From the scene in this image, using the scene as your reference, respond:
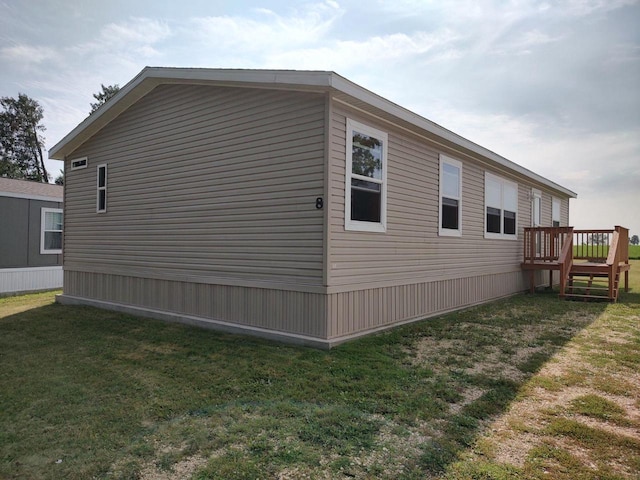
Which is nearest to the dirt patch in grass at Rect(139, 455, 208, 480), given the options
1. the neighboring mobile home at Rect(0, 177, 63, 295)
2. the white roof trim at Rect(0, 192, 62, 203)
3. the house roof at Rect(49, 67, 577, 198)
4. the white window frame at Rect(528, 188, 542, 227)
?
the house roof at Rect(49, 67, 577, 198)

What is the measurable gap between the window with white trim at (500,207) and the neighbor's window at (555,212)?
383 centimetres

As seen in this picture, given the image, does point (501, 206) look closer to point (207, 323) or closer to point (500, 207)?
point (500, 207)

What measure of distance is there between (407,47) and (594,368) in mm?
7278

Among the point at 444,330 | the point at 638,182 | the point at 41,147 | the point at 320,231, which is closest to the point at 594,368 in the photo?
the point at 444,330

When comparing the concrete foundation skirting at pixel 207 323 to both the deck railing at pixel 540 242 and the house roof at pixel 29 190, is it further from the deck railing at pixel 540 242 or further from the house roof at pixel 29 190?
the deck railing at pixel 540 242

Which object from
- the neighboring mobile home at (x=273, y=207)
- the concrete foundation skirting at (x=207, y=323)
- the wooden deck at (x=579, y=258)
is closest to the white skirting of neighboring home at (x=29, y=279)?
the neighboring mobile home at (x=273, y=207)

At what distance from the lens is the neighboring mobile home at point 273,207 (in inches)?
215

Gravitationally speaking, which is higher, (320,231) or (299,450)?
(320,231)

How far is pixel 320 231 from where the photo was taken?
5293 millimetres

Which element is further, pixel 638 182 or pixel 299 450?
pixel 638 182

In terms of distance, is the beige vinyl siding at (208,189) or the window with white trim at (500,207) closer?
the beige vinyl siding at (208,189)

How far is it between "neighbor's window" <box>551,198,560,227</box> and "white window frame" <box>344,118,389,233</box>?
34.8 feet

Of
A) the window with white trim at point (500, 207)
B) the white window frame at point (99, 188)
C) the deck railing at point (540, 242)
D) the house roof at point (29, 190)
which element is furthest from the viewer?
the house roof at point (29, 190)

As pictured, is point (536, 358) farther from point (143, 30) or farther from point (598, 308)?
point (143, 30)
